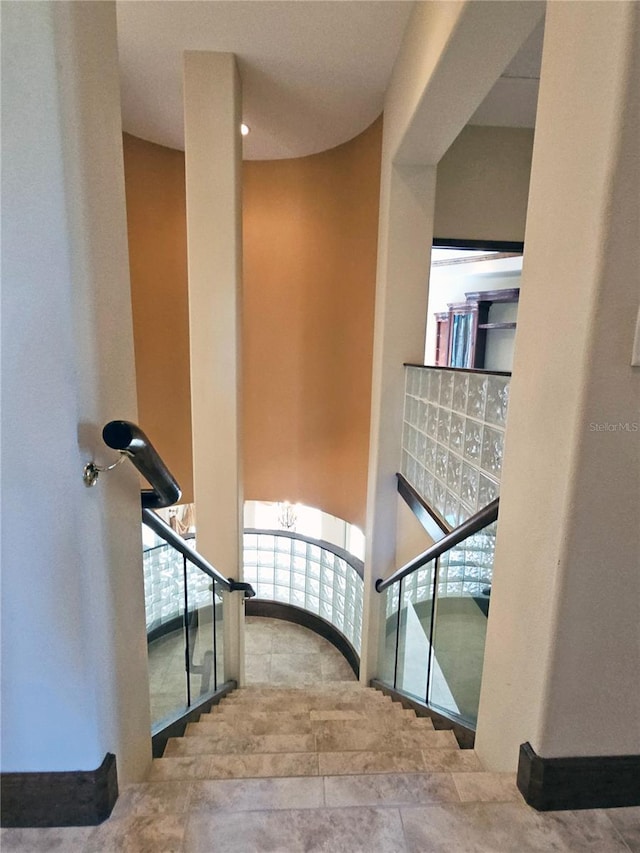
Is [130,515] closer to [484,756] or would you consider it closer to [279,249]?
[484,756]

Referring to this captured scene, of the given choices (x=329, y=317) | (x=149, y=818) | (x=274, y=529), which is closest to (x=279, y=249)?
(x=329, y=317)

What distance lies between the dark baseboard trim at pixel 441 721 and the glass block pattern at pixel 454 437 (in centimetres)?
78

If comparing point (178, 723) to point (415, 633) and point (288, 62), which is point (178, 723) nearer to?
point (415, 633)

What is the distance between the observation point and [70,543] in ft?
2.72

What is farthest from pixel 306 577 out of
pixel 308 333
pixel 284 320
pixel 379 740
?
pixel 379 740

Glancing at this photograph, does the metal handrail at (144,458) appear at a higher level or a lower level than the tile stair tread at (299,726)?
higher

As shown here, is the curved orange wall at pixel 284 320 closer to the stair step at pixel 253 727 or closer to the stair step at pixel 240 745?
the stair step at pixel 253 727

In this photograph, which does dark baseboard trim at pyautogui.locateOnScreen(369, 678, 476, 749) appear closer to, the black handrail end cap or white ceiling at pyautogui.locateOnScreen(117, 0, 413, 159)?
the black handrail end cap

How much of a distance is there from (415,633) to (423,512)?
77 centimetres

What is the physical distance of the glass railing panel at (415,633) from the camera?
235 centimetres

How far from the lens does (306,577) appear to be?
4648 mm

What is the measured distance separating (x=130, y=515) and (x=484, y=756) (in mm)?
1160

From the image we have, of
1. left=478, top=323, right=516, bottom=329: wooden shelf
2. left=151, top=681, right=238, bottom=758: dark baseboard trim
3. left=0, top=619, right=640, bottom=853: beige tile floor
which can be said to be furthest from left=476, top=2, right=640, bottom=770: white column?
left=478, top=323, right=516, bottom=329: wooden shelf

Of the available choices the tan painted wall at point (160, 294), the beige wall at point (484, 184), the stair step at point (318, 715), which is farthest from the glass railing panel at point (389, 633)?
the beige wall at point (484, 184)
